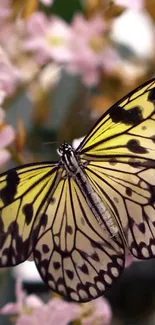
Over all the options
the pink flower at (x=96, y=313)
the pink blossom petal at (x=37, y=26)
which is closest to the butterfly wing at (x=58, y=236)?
the pink flower at (x=96, y=313)

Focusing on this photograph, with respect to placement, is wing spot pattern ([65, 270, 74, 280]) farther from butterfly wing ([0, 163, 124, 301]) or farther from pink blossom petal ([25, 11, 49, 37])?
pink blossom petal ([25, 11, 49, 37])

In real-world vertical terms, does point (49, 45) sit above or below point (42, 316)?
above

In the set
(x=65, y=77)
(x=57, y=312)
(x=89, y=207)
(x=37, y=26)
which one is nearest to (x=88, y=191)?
(x=89, y=207)

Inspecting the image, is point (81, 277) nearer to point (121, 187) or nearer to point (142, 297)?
point (121, 187)

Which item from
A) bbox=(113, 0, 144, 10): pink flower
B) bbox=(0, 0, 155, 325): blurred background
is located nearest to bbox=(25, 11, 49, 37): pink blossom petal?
bbox=(0, 0, 155, 325): blurred background

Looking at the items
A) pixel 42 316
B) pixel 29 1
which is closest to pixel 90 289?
pixel 42 316

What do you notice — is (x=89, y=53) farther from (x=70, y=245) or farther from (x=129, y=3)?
(x=70, y=245)
